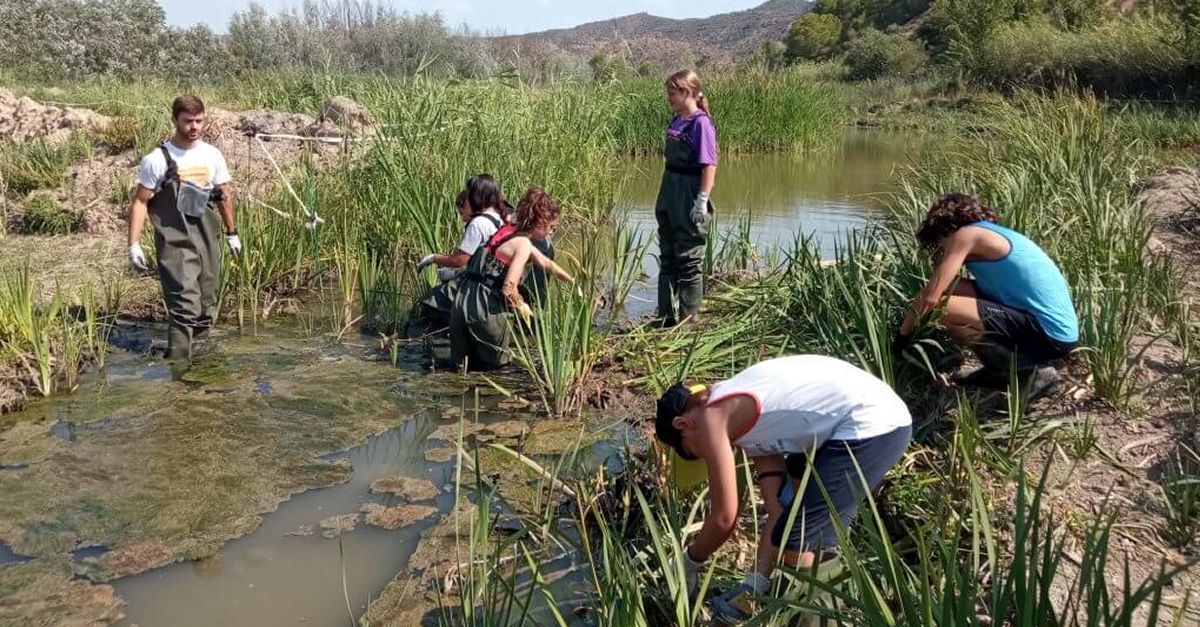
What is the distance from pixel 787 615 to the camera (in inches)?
90.4

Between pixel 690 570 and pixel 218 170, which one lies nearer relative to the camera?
pixel 690 570

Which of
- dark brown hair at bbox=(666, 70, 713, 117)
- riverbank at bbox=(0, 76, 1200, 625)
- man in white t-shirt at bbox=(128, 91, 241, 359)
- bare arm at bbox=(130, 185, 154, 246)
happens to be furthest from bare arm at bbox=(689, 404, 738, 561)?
bare arm at bbox=(130, 185, 154, 246)

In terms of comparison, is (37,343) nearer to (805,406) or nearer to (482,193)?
(482,193)

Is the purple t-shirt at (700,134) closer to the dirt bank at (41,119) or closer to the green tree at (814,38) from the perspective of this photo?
the dirt bank at (41,119)

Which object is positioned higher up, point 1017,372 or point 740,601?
point 1017,372

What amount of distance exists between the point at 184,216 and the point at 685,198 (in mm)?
2831

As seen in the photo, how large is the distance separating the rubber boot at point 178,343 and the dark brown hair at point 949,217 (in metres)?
4.00

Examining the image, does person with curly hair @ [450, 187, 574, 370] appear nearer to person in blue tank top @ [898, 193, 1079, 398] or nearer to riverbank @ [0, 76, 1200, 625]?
riverbank @ [0, 76, 1200, 625]

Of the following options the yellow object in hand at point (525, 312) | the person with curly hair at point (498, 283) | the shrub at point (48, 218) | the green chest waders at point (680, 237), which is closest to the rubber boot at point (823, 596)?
the yellow object in hand at point (525, 312)

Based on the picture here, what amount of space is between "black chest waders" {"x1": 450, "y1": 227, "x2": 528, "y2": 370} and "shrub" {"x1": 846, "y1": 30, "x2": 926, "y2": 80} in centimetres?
Answer: 3819

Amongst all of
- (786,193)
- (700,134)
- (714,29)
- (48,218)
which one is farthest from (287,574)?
(714,29)

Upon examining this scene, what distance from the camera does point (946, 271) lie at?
375 centimetres

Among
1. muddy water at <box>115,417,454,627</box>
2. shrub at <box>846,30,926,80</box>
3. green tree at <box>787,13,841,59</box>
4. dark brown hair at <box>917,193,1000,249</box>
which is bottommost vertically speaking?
muddy water at <box>115,417,454,627</box>

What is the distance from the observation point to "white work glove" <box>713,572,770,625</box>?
2566mm
